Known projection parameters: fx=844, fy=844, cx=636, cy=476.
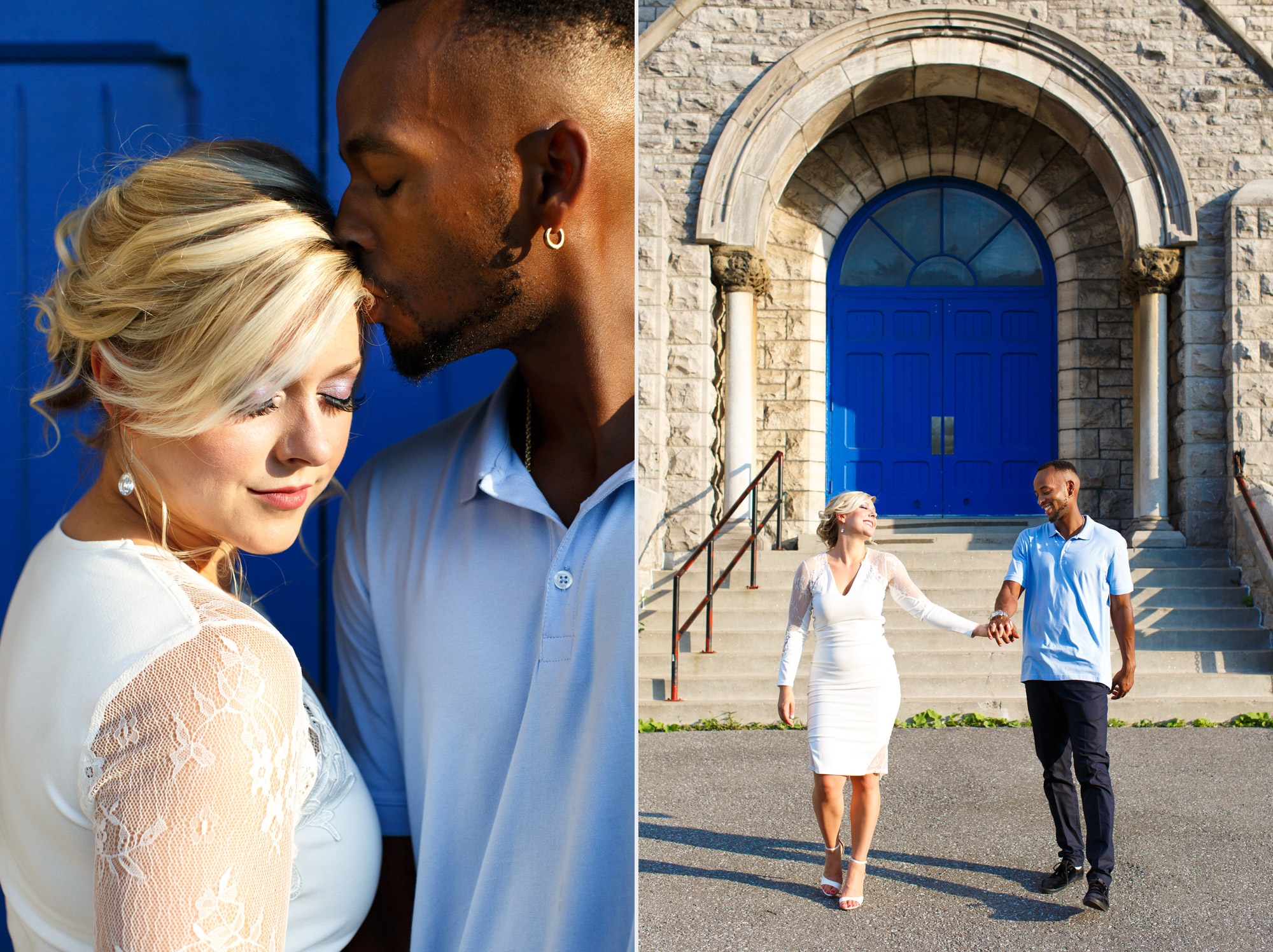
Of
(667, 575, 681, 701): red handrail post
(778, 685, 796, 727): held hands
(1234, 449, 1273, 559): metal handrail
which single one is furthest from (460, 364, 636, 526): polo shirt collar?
(1234, 449, 1273, 559): metal handrail

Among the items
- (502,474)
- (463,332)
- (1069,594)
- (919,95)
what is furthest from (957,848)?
(919,95)

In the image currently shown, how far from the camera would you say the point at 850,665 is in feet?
5.42

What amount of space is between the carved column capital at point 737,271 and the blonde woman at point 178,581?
210cm

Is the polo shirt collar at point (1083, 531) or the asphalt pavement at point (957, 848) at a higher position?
the polo shirt collar at point (1083, 531)

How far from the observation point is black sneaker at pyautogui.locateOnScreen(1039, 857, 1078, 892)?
165 cm

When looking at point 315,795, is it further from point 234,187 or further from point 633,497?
point 234,187

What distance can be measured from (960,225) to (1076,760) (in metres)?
1.96

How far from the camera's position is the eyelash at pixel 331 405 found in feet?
1.83

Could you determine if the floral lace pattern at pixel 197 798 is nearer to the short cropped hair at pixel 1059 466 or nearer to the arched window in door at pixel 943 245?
the short cropped hair at pixel 1059 466

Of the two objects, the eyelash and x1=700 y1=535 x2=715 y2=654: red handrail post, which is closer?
the eyelash

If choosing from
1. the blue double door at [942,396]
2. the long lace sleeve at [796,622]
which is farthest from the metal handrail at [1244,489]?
the long lace sleeve at [796,622]

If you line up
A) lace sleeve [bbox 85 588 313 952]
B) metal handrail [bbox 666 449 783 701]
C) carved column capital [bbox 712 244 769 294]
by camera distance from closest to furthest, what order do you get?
lace sleeve [bbox 85 588 313 952] < metal handrail [bbox 666 449 783 701] < carved column capital [bbox 712 244 769 294]

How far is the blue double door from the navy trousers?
1.65 feet

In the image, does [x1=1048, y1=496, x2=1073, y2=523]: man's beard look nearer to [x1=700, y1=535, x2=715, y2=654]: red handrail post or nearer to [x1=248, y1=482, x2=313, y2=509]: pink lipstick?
[x1=700, y1=535, x2=715, y2=654]: red handrail post
